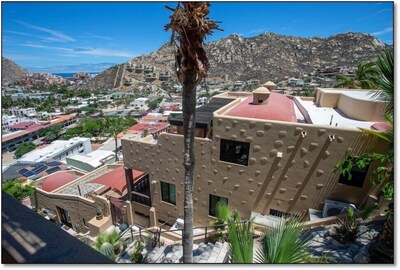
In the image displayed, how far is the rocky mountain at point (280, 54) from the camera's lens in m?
90.1

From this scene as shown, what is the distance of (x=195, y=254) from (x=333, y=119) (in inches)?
314

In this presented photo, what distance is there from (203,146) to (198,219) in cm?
381

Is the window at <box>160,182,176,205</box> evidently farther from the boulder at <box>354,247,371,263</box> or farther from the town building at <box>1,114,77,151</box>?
the town building at <box>1,114,77,151</box>

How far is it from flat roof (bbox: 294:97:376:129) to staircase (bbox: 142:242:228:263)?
19.5ft

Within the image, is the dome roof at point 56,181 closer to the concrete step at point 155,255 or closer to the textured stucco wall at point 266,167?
the textured stucco wall at point 266,167

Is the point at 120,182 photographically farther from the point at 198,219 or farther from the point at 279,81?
the point at 279,81

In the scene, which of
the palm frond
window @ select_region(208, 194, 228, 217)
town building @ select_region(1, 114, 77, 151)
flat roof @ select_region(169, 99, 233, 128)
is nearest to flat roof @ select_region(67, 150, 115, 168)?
flat roof @ select_region(169, 99, 233, 128)

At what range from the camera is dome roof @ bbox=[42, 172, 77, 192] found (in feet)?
53.5

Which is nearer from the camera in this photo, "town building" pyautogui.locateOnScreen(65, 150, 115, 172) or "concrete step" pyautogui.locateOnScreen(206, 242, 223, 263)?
"concrete step" pyautogui.locateOnScreen(206, 242, 223, 263)

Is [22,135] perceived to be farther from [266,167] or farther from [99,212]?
[266,167]

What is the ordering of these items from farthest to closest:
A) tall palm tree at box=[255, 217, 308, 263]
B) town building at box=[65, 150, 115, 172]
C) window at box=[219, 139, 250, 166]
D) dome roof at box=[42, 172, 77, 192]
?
town building at box=[65, 150, 115, 172]
dome roof at box=[42, 172, 77, 192]
window at box=[219, 139, 250, 166]
tall palm tree at box=[255, 217, 308, 263]

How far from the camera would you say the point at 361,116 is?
880cm

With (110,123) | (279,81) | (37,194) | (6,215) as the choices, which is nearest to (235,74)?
(279,81)

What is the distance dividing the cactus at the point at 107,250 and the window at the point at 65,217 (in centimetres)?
943
